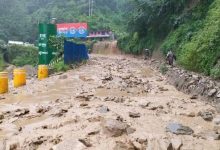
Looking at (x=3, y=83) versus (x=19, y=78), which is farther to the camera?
(x=19, y=78)

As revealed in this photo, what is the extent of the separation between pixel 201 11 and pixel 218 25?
968cm

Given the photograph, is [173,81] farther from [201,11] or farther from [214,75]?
[201,11]

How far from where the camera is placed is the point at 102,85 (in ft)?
44.0

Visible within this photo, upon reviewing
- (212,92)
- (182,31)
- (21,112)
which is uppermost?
(182,31)

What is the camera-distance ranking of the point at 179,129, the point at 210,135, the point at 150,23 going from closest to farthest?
1. the point at 210,135
2. the point at 179,129
3. the point at 150,23

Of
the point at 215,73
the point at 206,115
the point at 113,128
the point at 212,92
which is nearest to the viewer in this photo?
the point at 113,128

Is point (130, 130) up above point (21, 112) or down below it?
above

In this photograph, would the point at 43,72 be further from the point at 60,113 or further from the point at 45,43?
the point at 60,113

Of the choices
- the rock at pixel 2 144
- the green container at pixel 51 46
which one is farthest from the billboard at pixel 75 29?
the rock at pixel 2 144

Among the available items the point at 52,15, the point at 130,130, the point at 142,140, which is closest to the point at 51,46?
the point at 130,130

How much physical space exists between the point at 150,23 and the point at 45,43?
16615mm

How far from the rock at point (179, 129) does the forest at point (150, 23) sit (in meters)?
5.23

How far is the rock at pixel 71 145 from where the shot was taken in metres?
5.83

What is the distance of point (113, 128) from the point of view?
21.5ft
